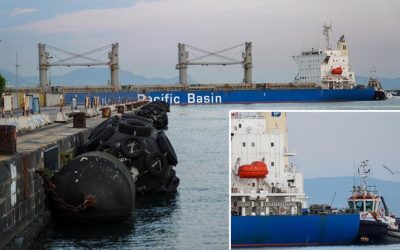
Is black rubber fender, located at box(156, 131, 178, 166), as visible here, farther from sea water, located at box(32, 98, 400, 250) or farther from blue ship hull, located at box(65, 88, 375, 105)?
blue ship hull, located at box(65, 88, 375, 105)

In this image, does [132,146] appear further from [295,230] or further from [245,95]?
[245,95]

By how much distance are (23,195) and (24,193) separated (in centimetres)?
10

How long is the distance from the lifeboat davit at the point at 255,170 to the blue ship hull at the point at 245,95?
93362mm

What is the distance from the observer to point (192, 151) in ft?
120

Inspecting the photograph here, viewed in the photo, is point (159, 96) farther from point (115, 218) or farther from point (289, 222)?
point (289, 222)

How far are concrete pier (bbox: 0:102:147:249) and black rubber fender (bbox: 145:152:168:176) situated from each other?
2.18 metres

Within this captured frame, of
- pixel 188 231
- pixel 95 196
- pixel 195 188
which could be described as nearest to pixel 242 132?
pixel 95 196

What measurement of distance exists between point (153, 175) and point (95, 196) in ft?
16.6

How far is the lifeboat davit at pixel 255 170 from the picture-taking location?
404 centimetres

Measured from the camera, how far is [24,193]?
12008 mm

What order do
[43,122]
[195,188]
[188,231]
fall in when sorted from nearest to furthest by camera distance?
[188,231] → [195,188] → [43,122]

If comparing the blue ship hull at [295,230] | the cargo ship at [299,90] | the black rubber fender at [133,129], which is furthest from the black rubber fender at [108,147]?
the cargo ship at [299,90]

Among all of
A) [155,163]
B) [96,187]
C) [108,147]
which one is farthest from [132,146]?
[96,187]

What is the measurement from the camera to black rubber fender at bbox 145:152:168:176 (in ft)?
57.3
